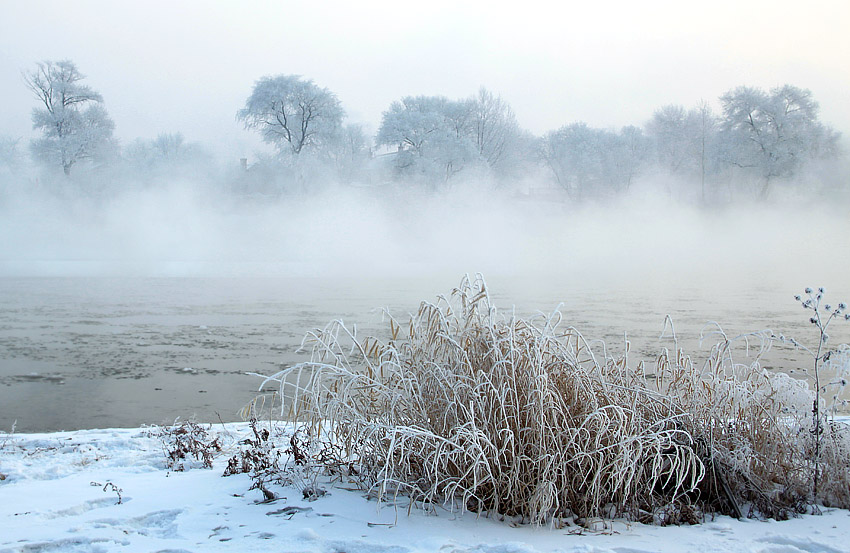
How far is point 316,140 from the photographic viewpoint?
32.7 metres

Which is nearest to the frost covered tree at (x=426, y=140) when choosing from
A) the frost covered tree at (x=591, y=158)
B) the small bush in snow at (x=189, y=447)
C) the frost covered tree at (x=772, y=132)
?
the frost covered tree at (x=591, y=158)

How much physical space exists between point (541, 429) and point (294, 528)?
904 millimetres

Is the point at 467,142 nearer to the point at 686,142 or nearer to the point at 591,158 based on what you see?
the point at 591,158

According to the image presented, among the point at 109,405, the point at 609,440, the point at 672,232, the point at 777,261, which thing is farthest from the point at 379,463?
the point at 672,232

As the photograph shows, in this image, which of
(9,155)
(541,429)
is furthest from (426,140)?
(541,429)

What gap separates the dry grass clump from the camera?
2.41 m

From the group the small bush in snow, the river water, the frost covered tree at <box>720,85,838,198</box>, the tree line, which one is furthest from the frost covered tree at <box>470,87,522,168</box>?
the small bush in snow

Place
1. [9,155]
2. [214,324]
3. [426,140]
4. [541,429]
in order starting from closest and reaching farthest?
[541,429]
[214,324]
[9,155]
[426,140]

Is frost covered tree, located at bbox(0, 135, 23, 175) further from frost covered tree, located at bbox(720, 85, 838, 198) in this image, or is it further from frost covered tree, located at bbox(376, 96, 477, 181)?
frost covered tree, located at bbox(720, 85, 838, 198)

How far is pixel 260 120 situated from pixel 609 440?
33.3 metres

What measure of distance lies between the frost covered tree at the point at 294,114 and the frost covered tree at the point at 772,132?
18.4 meters

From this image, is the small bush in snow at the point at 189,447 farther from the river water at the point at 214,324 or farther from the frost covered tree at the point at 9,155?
the frost covered tree at the point at 9,155

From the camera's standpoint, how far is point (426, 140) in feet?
106

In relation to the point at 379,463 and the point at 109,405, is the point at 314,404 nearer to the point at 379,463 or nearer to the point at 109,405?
the point at 379,463
